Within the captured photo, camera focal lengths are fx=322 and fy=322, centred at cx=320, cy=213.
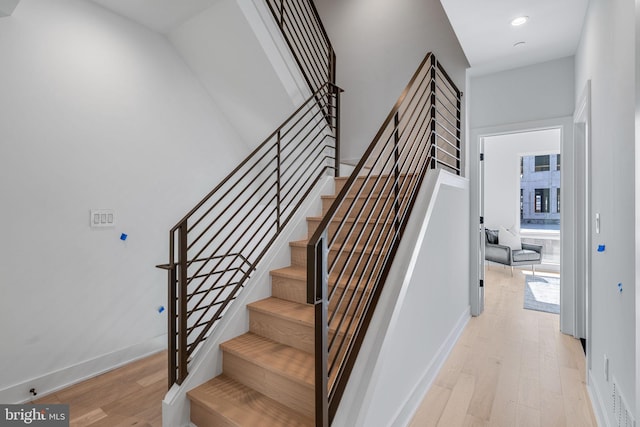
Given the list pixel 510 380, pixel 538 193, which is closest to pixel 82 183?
pixel 510 380

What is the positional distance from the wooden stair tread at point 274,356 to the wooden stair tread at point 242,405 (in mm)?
179

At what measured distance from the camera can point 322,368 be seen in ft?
4.41

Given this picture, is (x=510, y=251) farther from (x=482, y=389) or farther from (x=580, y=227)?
(x=482, y=389)

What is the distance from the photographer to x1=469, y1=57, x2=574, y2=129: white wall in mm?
3260

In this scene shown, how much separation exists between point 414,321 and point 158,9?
3.17 metres

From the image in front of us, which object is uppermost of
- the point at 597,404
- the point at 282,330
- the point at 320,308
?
the point at 320,308

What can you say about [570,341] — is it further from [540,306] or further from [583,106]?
[583,106]

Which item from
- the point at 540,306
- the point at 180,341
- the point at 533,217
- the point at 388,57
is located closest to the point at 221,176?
the point at 180,341

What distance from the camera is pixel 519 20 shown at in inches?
102

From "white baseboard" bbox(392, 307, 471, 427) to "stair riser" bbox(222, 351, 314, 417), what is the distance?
53cm

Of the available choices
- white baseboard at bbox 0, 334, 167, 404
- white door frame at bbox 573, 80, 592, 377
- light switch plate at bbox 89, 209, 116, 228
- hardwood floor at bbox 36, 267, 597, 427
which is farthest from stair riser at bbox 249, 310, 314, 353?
white door frame at bbox 573, 80, 592, 377

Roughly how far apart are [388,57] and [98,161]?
10.6 ft

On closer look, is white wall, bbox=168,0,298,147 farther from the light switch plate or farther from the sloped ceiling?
the light switch plate

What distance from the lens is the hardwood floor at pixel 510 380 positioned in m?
2.00
